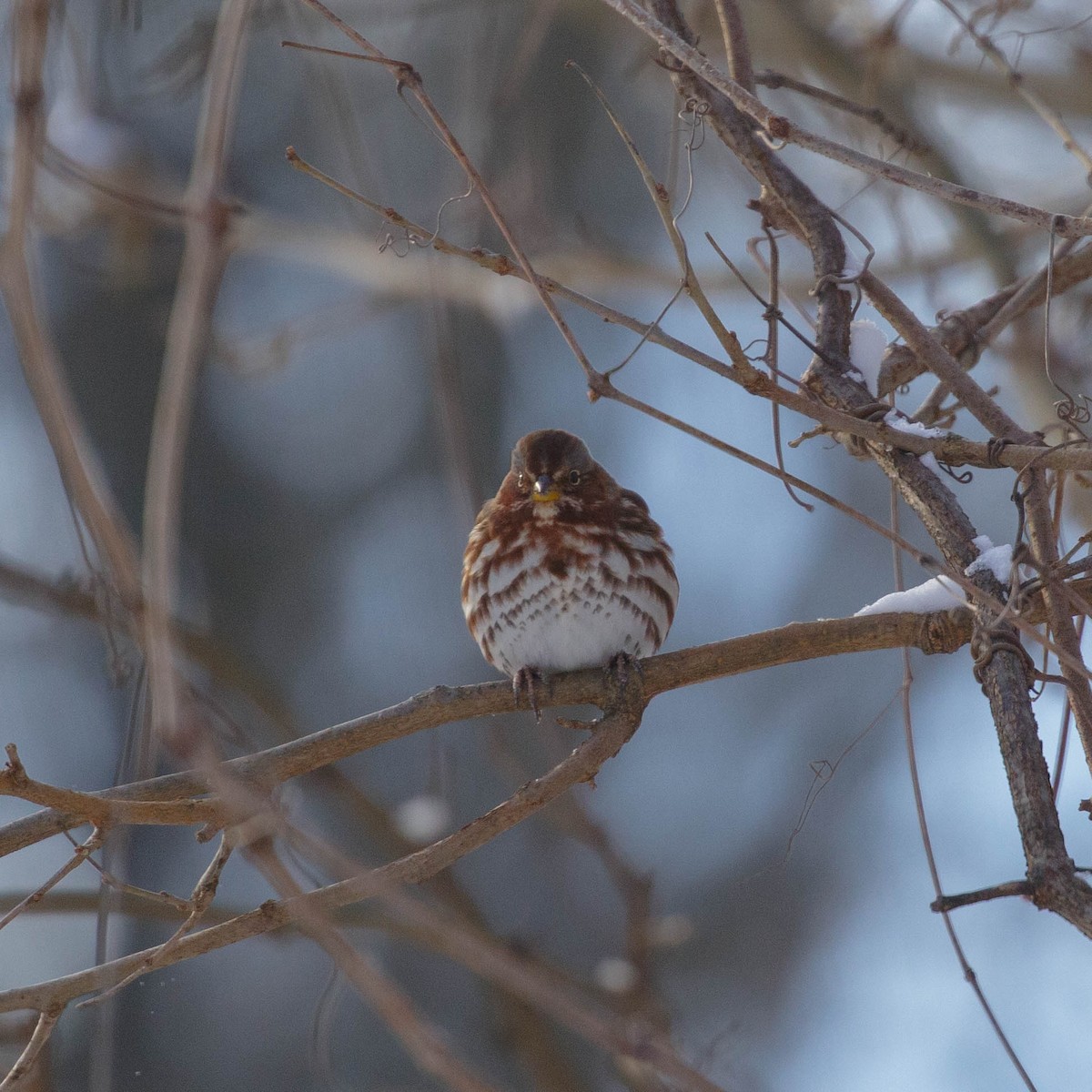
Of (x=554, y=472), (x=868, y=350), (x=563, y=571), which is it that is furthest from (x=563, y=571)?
(x=868, y=350)

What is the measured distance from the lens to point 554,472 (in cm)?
474

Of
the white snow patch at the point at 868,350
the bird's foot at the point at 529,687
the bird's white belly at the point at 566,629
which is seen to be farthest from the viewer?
the bird's white belly at the point at 566,629

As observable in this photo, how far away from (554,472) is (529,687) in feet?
4.27

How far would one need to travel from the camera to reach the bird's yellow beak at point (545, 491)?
15.1 feet

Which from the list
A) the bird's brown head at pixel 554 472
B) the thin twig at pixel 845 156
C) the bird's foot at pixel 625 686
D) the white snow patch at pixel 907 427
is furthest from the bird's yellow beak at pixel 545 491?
the thin twig at pixel 845 156

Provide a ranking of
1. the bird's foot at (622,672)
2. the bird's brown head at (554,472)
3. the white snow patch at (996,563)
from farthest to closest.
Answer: the bird's brown head at (554,472) → the bird's foot at (622,672) → the white snow patch at (996,563)

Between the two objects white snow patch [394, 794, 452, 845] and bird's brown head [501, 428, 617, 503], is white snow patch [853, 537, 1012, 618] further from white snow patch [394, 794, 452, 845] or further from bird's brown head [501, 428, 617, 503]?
white snow patch [394, 794, 452, 845]

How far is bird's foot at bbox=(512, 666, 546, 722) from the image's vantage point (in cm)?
336

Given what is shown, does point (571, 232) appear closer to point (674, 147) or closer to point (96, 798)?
point (674, 147)

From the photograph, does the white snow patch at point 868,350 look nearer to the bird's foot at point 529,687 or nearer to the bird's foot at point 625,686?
the bird's foot at point 625,686

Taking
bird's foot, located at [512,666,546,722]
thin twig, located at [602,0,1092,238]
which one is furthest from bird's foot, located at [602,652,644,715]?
thin twig, located at [602,0,1092,238]

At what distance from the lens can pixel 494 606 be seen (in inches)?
179

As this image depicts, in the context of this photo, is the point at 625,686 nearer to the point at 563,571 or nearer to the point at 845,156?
the point at 563,571

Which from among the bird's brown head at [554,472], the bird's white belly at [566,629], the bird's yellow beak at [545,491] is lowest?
the bird's white belly at [566,629]
